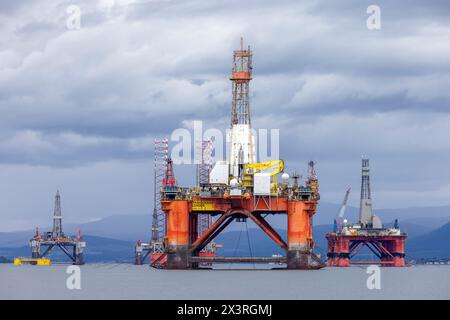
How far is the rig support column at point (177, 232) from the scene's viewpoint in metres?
108

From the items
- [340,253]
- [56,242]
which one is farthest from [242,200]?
[56,242]

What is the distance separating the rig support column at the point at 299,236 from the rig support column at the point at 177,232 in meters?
8.70

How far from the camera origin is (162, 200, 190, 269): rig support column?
356ft

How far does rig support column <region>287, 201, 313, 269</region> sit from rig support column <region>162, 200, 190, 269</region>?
870cm

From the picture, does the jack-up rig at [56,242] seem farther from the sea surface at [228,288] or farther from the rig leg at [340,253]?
the sea surface at [228,288]

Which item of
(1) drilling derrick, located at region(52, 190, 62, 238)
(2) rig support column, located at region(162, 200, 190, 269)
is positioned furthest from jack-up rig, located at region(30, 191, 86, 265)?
(2) rig support column, located at region(162, 200, 190, 269)

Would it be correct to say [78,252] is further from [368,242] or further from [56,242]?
[368,242]

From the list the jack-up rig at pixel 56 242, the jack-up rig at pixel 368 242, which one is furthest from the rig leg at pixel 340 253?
the jack-up rig at pixel 56 242

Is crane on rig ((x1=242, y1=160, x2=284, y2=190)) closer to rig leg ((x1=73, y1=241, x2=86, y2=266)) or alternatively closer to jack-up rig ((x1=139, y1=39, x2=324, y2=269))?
jack-up rig ((x1=139, y1=39, x2=324, y2=269))

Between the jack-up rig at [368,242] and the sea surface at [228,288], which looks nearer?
the sea surface at [228,288]

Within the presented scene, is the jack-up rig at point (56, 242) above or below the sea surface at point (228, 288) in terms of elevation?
above
